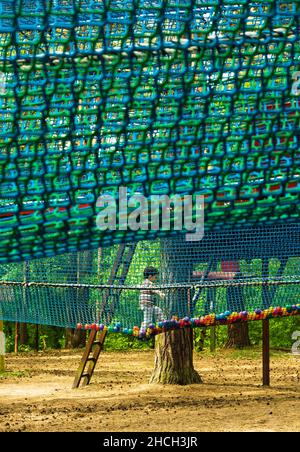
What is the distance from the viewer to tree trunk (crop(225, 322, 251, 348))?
54.7 ft

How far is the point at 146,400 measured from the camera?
393 inches

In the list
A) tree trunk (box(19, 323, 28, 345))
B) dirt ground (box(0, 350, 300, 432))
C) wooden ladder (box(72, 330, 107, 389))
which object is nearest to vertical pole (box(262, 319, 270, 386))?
dirt ground (box(0, 350, 300, 432))

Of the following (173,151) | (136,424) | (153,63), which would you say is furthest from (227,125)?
(136,424)

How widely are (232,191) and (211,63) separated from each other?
0.72 metres

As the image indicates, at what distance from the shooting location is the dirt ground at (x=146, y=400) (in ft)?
27.6

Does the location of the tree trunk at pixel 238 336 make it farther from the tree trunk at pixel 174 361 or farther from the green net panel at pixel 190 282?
the green net panel at pixel 190 282

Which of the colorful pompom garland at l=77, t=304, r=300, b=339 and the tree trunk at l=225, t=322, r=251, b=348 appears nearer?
the colorful pompom garland at l=77, t=304, r=300, b=339

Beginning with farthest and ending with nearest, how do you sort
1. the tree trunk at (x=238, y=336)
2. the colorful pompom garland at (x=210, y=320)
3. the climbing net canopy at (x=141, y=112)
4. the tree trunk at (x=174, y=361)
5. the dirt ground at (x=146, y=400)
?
the tree trunk at (x=238, y=336) → the tree trunk at (x=174, y=361) → the dirt ground at (x=146, y=400) → the colorful pompom garland at (x=210, y=320) → the climbing net canopy at (x=141, y=112)

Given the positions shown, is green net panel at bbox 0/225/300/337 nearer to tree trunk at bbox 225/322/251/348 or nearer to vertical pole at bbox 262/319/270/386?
vertical pole at bbox 262/319/270/386

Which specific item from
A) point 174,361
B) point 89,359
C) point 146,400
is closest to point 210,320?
point 146,400

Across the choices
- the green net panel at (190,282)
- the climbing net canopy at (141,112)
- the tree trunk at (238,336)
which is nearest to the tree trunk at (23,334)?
the tree trunk at (238,336)

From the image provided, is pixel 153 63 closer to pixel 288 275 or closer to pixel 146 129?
A: pixel 146 129

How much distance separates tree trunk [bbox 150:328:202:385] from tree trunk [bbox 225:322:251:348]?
5.35 m

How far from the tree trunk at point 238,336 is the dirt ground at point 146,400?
2.07m
